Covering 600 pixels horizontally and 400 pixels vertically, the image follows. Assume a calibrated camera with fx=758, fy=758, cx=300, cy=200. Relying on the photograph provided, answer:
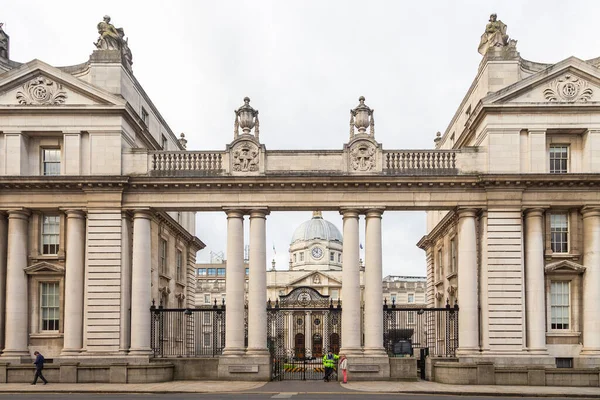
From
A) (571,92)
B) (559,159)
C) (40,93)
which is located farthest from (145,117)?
(571,92)

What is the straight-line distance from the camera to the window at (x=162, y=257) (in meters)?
44.7

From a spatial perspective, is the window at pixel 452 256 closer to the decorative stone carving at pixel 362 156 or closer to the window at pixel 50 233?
the decorative stone carving at pixel 362 156

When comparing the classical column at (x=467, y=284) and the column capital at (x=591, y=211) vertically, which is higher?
the column capital at (x=591, y=211)

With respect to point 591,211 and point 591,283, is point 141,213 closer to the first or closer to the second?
point 591,211

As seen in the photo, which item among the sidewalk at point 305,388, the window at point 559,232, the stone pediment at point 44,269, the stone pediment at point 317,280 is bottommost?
the sidewalk at point 305,388

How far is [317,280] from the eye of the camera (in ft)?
425

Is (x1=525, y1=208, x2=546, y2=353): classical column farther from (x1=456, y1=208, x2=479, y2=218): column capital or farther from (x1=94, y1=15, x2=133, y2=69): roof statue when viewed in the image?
(x1=94, y1=15, x2=133, y2=69): roof statue

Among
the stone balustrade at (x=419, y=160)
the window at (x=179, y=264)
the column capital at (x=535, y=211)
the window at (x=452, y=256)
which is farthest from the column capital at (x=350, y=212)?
the window at (x=179, y=264)

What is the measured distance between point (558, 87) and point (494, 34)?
4179 mm

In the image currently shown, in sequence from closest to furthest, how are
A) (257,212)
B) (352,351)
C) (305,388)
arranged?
(305,388) → (352,351) → (257,212)

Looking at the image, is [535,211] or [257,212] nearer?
Answer: [535,211]

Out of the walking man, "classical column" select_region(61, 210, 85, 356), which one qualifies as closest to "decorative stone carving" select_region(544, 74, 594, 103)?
the walking man

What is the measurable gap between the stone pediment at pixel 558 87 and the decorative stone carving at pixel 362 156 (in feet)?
19.6

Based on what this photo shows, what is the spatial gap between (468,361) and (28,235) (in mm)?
22395
